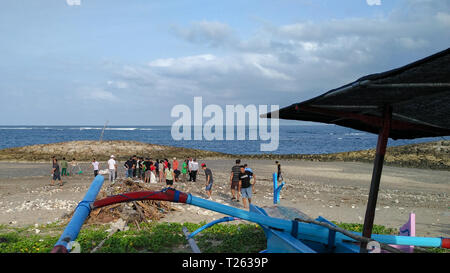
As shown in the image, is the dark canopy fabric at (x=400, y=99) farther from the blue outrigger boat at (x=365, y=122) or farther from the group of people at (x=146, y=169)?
the group of people at (x=146, y=169)

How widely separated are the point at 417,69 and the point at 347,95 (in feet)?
3.63

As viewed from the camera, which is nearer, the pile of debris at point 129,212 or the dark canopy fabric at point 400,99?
the dark canopy fabric at point 400,99

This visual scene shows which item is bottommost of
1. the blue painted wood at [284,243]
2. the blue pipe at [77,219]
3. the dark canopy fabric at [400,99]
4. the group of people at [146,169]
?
the group of people at [146,169]

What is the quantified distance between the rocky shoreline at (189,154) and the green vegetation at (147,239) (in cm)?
3124

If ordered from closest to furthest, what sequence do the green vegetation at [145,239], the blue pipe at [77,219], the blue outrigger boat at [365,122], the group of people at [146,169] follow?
the blue pipe at [77,219] → the blue outrigger boat at [365,122] → the green vegetation at [145,239] → the group of people at [146,169]

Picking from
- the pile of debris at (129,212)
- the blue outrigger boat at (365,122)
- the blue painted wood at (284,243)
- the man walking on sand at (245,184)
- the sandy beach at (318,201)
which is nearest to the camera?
the blue outrigger boat at (365,122)

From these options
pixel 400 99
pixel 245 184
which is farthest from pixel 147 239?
pixel 400 99

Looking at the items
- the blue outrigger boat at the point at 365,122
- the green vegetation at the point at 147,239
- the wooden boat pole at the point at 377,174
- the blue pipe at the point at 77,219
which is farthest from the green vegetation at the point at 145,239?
the blue pipe at the point at 77,219

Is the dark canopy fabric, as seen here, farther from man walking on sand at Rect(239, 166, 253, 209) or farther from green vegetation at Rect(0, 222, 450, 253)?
man walking on sand at Rect(239, 166, 253, 209)

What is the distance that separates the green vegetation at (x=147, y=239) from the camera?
7.75 meters

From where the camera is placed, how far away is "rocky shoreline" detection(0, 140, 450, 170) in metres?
37.5

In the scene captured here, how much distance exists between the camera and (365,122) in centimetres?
517

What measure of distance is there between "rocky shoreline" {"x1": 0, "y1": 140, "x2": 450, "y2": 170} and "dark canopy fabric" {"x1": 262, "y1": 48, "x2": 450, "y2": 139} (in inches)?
1278

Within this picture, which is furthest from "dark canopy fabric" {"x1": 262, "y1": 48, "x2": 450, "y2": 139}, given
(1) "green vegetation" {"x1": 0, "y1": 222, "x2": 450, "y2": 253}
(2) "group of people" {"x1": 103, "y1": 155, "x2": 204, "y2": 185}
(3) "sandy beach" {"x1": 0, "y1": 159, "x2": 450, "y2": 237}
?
(2) "group of people" {"x1": 103, "y1": 155, "x2": 204, "y2": 185}
